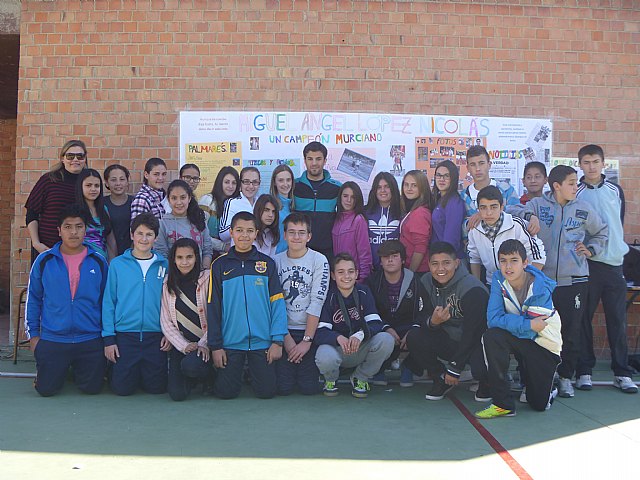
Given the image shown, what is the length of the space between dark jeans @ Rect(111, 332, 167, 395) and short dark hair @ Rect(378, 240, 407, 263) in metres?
2.00

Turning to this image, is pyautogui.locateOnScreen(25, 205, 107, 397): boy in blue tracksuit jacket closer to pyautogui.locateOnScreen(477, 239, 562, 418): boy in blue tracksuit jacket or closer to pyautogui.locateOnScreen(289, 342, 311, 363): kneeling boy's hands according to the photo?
pyautogui.locateOnScreen(289, 342, 311, 363): kneeling boy's hands

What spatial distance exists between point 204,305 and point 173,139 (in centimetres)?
237

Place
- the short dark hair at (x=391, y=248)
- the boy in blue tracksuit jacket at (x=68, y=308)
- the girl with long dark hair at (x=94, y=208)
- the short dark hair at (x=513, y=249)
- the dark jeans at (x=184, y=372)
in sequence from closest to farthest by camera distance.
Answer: the short dark hair at (x=513, y=249) → the dark jeans at (x=184, y=372) → the boy in blue tracksuit jacket at (x=68, y=308) → the short dark hair at (x=391, y=248) → the girl with long dark hair at (x=94, y=208)

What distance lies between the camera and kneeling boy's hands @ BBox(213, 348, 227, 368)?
4852 millimetres

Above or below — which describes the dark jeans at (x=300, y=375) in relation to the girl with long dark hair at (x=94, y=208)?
below

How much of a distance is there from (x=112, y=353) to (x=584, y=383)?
3.95 m

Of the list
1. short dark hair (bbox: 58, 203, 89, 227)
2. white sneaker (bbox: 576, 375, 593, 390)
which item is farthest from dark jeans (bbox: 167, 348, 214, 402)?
white sneaker (bbox: 576, 375, 593, 390)

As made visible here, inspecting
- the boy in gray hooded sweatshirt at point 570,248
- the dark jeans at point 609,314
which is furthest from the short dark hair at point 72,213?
the dark jeans at point 609,314

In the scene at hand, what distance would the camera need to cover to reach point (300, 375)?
5.09 m

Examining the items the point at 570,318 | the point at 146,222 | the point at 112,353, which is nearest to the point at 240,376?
the point at 112,353

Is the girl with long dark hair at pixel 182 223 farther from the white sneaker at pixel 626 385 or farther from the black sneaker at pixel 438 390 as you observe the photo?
the white sneaker at pixel 626 385

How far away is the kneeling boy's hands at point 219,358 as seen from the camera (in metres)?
4.85

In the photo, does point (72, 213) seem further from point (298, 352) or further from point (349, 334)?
point (349, 334)

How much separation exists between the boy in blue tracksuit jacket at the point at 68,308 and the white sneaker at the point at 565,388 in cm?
375
